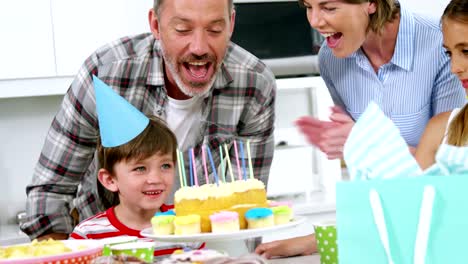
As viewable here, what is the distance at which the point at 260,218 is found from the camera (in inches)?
49.1

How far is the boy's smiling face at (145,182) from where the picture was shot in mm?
1721

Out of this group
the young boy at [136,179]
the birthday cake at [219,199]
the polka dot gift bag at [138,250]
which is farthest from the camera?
the young boy at [136,179]

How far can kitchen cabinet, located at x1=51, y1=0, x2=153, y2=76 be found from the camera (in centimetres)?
313

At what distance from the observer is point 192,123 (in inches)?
77.7

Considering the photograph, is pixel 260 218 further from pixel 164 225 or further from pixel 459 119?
pixel 459 119

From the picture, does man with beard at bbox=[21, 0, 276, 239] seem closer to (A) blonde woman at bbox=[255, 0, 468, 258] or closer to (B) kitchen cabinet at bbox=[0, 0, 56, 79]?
(A) blonde woman at bbox=[255, 0, 468, 258]

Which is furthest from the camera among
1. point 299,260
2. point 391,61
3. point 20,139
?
point 20,139

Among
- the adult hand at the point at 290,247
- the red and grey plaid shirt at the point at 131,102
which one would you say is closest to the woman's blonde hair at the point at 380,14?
the red and grey plaid shirt at the point at 131,102

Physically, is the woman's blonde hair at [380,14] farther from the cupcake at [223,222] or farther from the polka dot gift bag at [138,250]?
the polka dot gift bag at [138,250]

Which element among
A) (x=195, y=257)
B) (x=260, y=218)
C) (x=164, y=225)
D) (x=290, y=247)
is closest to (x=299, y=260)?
(x=290, y=247)

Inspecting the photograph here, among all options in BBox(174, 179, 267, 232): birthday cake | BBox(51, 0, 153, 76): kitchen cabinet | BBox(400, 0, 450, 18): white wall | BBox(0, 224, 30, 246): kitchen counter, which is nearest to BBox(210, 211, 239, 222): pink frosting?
BBox(174, 179, 267, 232): birthday cake

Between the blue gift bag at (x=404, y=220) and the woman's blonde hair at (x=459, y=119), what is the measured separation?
33.3 inches

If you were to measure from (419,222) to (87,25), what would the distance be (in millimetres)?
2622

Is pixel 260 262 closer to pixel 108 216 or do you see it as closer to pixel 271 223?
pixel 271 223
